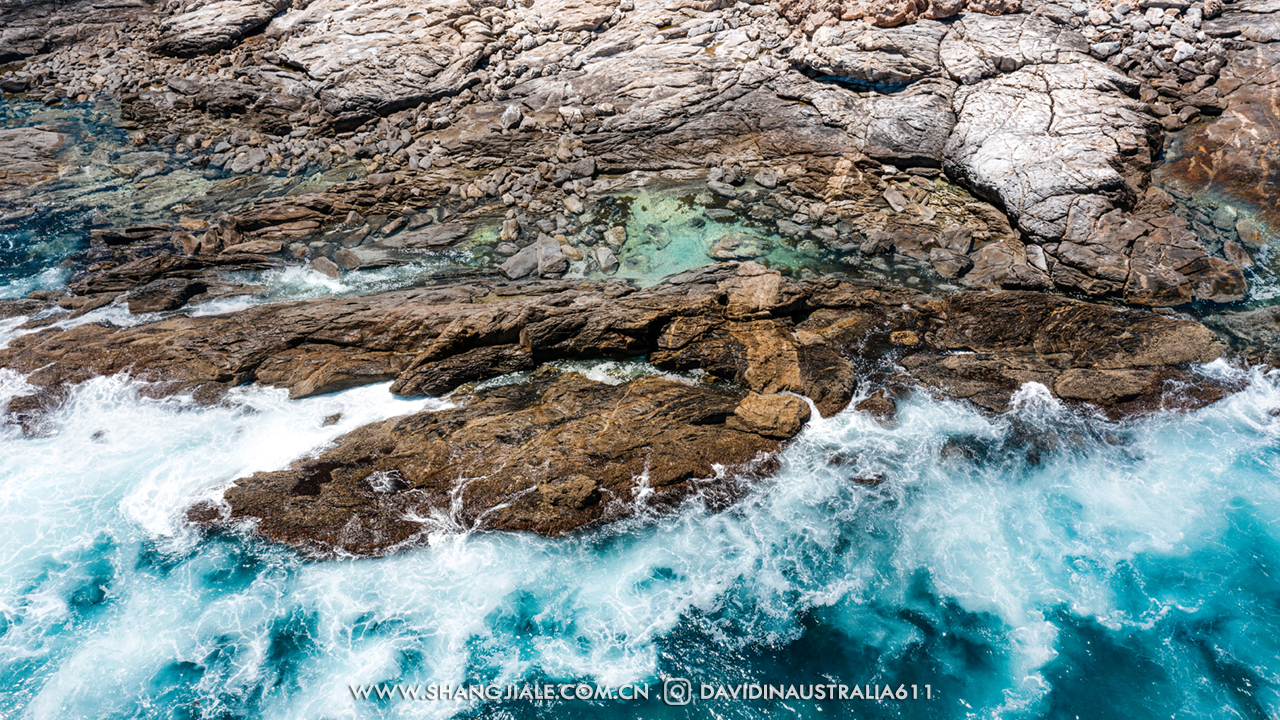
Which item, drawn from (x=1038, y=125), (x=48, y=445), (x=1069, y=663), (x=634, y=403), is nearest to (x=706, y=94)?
(x=1038, y=125)

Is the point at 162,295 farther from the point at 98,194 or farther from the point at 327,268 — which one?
the point at 98,194

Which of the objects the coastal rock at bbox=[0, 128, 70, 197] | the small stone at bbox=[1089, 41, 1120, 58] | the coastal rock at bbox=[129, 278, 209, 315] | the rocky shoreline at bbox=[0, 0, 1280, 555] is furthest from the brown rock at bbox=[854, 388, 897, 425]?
the coastal rock at bbox=[0, 128, 70, 197]

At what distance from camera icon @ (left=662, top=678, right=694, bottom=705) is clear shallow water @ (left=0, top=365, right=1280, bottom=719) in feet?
0.49

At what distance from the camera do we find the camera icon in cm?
1137

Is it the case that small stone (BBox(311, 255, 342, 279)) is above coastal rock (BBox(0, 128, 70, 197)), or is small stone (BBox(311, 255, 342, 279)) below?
below

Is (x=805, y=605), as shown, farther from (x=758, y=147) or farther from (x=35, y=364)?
(x=35, y=364)

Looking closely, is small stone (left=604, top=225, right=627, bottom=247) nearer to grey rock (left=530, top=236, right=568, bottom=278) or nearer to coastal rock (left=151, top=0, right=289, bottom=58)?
grey rock (left=530, top=236, right=568, bottom=278)

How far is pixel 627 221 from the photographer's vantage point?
23.0 m

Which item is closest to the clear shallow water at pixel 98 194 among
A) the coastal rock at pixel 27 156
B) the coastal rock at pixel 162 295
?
the coastal rock at pixel 27 156

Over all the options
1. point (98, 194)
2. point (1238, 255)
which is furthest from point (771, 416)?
point (98, 194)

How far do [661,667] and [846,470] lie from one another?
6595mm

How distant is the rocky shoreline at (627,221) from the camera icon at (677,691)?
4004mm

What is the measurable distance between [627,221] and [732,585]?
1460 centimetres

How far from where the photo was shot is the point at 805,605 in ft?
41.5
